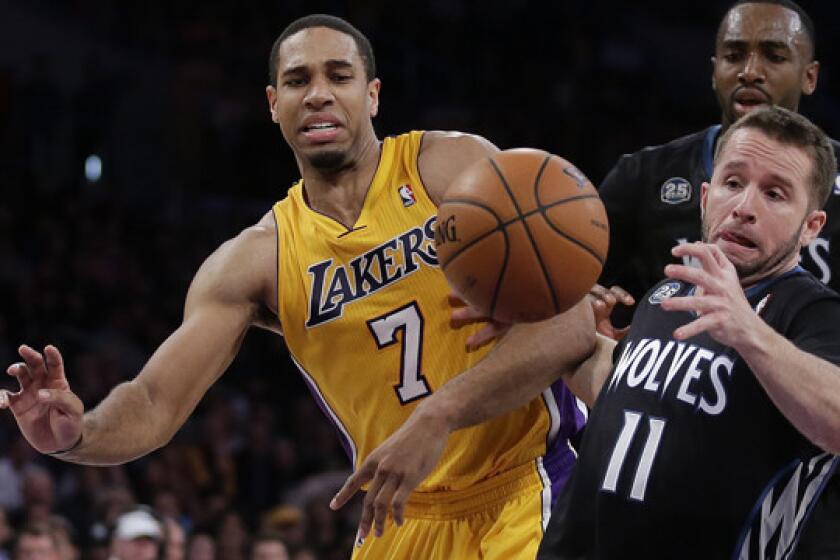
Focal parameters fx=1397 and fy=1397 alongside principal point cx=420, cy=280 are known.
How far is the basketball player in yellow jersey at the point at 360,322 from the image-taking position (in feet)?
14.9

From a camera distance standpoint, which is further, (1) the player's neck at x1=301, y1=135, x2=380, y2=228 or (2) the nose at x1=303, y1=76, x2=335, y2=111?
(1) the player's neck at x1=301, y1=135, x2=380, y2=228

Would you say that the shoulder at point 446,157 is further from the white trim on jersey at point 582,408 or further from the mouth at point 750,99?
the mouth at point 750,99

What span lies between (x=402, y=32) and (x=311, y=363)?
11217 mm

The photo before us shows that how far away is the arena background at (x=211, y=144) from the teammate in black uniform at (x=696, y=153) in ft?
16.2

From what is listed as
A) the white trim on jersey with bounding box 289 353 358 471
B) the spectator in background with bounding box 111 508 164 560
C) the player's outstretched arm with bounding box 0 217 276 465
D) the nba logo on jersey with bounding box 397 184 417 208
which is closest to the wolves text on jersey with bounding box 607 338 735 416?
the nba logo on jersey with bounding box 397 184 417 208

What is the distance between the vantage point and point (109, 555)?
8656mm

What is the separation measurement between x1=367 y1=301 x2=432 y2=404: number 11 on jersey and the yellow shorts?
356mm

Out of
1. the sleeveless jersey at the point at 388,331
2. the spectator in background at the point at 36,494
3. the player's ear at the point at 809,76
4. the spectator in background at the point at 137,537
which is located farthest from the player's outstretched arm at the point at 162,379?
the spectator in background at the point at 36,494

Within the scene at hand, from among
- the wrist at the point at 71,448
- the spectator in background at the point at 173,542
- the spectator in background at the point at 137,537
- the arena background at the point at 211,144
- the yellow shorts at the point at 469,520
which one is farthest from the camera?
the arena background at the point at 211,144

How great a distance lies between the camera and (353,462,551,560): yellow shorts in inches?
177

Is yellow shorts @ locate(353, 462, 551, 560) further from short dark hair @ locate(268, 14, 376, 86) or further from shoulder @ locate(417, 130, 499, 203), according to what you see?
short dark hair @ locate(268, 14, 376, 86)

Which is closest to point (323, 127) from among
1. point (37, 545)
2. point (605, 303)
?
point (605, 303)

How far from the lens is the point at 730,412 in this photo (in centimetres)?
348

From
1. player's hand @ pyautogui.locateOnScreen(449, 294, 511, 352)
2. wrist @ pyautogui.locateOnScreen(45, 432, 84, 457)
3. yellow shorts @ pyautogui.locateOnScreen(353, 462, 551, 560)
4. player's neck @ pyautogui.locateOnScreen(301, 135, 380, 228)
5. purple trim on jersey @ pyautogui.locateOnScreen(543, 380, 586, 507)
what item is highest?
player's neck @ pyautogui.locateOnScreen(301, 135, 380, 228)
